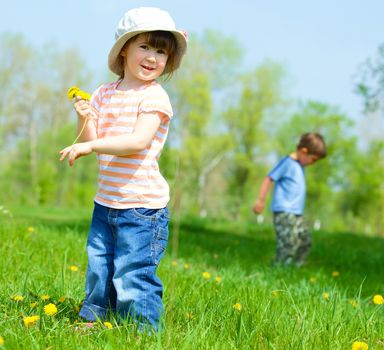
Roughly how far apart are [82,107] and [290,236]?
14.0 feet

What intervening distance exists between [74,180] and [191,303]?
3231 cm

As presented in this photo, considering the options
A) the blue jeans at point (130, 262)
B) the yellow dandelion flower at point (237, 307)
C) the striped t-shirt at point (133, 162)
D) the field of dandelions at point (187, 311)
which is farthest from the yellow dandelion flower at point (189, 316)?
the striped t-shirt at point (133, 162)

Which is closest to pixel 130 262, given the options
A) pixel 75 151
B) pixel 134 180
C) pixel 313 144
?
pixel 134 180

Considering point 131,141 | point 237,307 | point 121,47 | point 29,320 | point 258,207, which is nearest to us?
point 29,320

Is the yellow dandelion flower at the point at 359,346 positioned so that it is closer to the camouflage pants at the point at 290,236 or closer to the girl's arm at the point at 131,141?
the girl's arm at the point at 131,141

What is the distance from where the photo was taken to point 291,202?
6504mm

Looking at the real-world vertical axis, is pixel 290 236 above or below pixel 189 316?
below

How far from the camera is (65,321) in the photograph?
104 inches

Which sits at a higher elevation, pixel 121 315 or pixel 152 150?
pixel 152 150

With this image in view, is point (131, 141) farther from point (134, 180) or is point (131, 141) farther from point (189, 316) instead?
point (189, 316)

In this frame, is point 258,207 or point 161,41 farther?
point 258,207

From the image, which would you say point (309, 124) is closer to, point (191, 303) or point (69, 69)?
point (69, 69)

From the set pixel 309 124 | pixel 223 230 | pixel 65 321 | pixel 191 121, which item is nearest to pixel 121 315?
pixel 65 321

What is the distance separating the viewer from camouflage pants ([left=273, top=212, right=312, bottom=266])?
21.3ft
